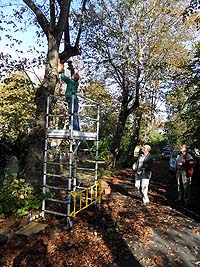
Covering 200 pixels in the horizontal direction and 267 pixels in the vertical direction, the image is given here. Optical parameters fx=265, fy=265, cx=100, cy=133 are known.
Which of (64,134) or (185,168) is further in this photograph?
(185,168)

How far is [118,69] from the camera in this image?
59.2ft

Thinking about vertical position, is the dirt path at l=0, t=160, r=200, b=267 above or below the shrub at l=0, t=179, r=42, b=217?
below

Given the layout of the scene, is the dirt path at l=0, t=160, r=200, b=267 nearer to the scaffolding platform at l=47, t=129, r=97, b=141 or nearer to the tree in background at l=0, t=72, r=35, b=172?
the scaffolding platform at l=47, t=129, r=97, b=141

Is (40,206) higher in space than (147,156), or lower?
lower

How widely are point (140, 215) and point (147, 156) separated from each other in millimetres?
2111

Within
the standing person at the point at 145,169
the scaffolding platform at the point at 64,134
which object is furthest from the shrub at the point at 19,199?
the standing person at the point at 145,169

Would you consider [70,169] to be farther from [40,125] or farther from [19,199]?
[40,125]

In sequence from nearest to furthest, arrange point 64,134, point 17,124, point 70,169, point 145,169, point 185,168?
point 70,169, point 64,134, point 145,169, point 185,168, point 17,124

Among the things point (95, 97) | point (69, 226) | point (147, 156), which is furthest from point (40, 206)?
point (95, 97)

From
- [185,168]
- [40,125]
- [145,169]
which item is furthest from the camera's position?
[185,168]

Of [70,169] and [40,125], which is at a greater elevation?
[40,125]

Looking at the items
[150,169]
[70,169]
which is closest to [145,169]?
[150,169]

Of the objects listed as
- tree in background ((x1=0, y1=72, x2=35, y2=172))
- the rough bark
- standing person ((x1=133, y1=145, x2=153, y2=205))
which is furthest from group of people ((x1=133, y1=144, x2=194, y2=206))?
tree in background ((x1=0, y1=72, x2=35, y2=172))

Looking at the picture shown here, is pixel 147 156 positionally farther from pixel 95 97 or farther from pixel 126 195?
pixel 95 97
